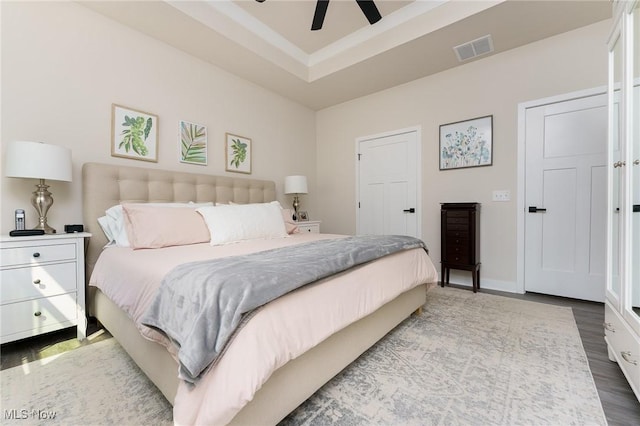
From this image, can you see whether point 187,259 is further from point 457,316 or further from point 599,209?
point 599,209

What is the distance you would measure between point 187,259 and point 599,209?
363cm

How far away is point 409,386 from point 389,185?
2956 mm

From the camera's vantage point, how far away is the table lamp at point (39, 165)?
1852mm

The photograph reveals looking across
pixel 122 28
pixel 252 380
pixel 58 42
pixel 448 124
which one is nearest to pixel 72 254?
pixel 58 42

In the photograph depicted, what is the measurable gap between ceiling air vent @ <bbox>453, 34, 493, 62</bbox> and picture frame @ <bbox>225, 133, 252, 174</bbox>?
2.70 m

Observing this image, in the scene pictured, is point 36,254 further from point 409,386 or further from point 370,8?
point 370,8

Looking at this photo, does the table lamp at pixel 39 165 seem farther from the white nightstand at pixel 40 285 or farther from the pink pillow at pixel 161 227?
the pink pillow at pixel 161 227

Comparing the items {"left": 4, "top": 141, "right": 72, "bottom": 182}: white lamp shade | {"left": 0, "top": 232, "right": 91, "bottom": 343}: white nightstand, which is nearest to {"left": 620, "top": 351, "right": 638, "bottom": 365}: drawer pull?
{"left": 0, "top": 232, "right": 91, "bottom": 343}: white nightstand

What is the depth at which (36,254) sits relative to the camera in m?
1.82

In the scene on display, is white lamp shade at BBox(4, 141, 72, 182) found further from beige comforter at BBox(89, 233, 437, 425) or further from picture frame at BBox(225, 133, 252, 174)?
picture frame at BBox(225, 133, 252, 174)

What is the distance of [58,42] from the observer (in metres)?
2.23

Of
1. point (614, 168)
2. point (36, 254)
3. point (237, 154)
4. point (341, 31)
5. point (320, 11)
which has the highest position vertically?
point (341, 31)

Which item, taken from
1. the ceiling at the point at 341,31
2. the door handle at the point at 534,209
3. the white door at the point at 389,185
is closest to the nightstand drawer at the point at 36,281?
the ceiling at the point at 341,31

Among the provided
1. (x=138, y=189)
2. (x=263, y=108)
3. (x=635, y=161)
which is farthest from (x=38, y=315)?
(x=635, y=161)
